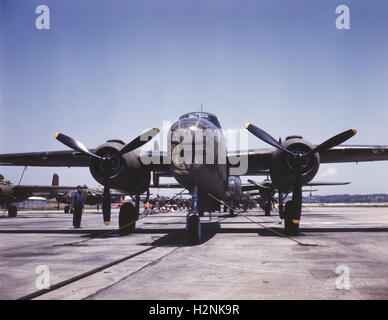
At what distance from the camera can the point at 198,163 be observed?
10852 mm

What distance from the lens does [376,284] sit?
18.4 feet

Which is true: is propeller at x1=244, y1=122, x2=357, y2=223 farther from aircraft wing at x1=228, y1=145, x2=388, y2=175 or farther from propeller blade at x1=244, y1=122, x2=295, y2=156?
aircraft wing at x1=228, y1=145, x2=388, y2=175

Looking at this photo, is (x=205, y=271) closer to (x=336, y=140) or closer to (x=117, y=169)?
(x=117, y=169)

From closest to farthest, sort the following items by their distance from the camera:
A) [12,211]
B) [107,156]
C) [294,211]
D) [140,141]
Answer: [140,141] → [294,211] → [107,156] → [12,211]

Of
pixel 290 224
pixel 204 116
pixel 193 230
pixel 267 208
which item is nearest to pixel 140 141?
pixel 204 116

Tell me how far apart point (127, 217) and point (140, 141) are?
154 inches

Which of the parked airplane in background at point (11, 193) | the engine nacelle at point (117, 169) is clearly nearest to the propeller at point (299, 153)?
the engine nacelle at point (117, 169)

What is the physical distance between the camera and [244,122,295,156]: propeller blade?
45.2 ft

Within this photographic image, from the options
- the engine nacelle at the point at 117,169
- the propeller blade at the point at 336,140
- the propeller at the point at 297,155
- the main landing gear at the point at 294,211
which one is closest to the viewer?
the propeller blade at the point at 336,140

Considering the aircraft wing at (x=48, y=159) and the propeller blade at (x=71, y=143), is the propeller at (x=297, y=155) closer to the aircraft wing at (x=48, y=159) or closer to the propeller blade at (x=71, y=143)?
the propeller blade at (x=71, y=143)

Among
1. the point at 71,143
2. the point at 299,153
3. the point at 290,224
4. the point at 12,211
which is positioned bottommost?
the point at 12,211

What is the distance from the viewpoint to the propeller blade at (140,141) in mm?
13164
